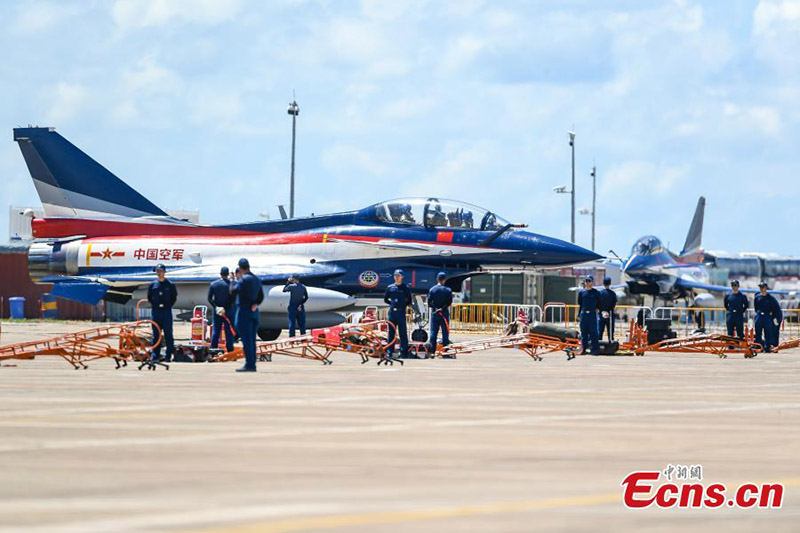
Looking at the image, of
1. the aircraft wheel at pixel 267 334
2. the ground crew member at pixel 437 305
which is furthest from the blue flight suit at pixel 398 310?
the aircraft wheel at pixel 267 334

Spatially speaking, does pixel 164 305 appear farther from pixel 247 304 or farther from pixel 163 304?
pixel 247 304

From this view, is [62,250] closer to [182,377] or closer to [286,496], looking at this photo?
[182,377]

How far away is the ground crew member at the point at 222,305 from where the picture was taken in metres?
15.8

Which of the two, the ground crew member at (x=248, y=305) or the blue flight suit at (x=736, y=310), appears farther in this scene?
the blue flight suit at (x=736, y=310)

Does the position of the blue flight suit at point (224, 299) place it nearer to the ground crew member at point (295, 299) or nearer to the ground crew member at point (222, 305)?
the ground crew member at point (222, 305)

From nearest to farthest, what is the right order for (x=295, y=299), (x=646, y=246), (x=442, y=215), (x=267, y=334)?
(x=295, y=299) < (x=442, y=215) < (x=267, y=334) < (x=646, y=246)

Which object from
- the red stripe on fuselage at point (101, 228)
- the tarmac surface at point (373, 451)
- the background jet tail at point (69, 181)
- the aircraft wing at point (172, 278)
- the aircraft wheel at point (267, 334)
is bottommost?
the tarmac surface at point (373, 451)

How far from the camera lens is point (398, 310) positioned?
17.4m

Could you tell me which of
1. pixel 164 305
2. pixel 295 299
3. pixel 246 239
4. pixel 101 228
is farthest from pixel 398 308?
pixel 101 228

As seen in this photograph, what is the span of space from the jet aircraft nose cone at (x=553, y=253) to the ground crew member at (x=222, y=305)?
7.81 metres

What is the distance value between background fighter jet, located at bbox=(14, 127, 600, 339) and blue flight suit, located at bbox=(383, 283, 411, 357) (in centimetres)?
457

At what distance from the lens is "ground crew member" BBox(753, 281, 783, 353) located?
71.7ft

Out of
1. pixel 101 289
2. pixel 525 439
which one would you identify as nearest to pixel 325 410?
pixel 525 439

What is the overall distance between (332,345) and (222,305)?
241 cm
